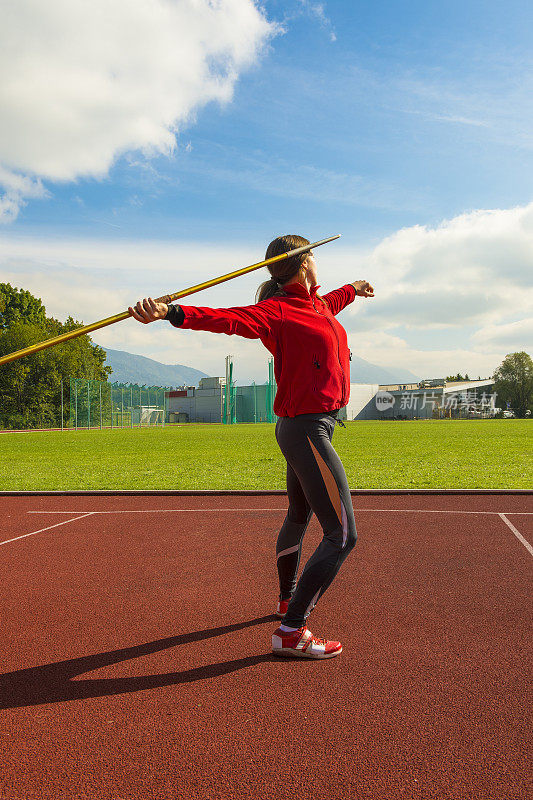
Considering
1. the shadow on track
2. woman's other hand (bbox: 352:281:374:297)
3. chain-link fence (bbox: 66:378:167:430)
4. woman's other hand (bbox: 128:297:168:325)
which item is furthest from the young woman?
chain-link fence (bbox: 66:378:167:430)

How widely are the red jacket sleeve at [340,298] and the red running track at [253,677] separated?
6.91ft

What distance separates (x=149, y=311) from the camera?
9.76ft

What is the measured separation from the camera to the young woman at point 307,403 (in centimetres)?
326

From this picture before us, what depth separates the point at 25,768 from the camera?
2.46 meters

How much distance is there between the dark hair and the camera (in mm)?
3518

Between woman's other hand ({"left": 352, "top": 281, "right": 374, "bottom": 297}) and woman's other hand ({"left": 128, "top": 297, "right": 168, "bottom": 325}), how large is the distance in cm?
178

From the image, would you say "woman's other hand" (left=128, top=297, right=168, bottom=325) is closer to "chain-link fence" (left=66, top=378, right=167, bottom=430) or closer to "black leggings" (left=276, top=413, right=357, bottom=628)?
"black leggings" (left=276, top=413, right=357, bottom=628)

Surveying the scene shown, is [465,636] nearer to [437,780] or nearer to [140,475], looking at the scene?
[437,780]

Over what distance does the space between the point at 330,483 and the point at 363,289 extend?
65.2 inches

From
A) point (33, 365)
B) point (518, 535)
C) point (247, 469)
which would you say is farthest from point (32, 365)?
point (518, 535)

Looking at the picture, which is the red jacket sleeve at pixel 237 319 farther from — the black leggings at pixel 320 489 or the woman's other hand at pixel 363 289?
the woman's other hand at pixel 363 289

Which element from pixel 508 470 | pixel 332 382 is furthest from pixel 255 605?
pixel 508 470

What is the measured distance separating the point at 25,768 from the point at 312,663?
1571mm

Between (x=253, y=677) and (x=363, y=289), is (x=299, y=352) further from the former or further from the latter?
(x=253, y=677)
